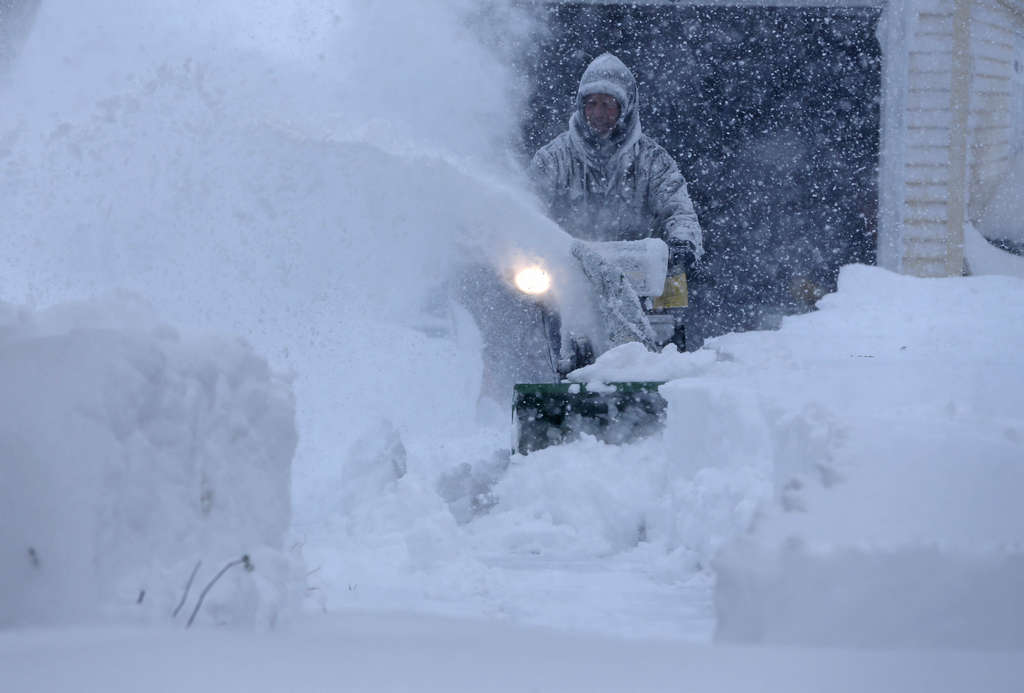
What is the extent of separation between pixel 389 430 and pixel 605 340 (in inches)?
61.8

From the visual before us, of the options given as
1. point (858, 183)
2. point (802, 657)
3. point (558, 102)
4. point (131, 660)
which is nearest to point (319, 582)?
point (131, 660)

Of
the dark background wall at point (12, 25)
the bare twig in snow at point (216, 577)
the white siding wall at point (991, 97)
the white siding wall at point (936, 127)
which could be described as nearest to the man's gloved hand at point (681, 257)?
the white siding wall at point (936, 127)

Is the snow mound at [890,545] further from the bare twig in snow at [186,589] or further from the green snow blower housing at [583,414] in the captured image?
the green snow blower housing at [583,414]

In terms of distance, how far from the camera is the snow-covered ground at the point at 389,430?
1956mm

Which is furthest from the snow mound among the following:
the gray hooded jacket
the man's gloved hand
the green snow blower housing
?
the gray hooded jacket

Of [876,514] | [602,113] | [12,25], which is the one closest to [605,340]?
[602,113]

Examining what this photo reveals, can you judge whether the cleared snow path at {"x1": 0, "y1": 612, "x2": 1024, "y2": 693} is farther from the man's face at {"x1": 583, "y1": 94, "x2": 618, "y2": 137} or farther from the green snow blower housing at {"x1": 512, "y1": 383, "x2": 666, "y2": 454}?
the man's face at {"x1": 583, "y1": 94, "x2": 618, "y2": 137}

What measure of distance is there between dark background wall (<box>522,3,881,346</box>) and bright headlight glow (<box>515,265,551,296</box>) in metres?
3.46

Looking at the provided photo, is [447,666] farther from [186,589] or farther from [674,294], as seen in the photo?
[674,294]

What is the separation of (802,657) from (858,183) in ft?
28.7

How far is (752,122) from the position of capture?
1002 cm

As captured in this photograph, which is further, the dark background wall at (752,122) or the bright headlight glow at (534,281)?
the dark background wall at (752,122)

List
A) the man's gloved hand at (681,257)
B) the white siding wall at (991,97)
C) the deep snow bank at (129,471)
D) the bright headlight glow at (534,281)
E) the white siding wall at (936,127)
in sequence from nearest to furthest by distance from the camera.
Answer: the deep snow bank at (129,471)
the bright headlight glow at (534,281)
the man's gloved hand at (681,257)
the white siding wall at (936,127)
the white siding wall at (991,97)

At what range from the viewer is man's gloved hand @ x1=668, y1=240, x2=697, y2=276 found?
6.86m
